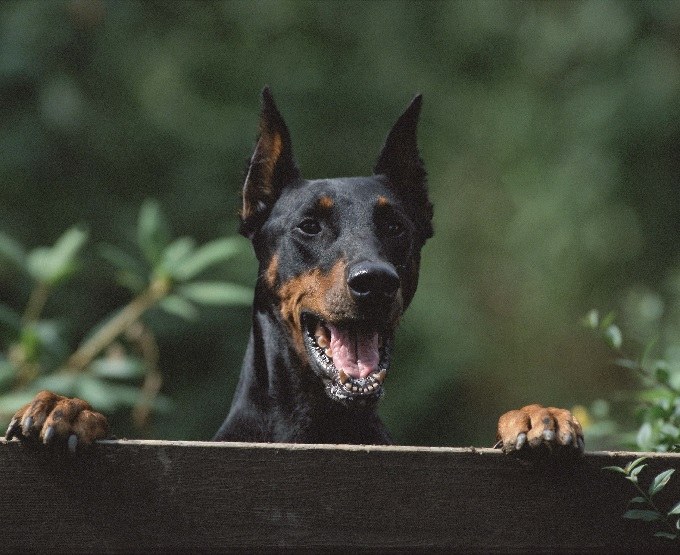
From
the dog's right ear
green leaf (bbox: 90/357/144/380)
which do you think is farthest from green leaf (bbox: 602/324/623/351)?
green leaf (bbox: 90/357/144/380)

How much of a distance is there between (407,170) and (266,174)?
440 mm

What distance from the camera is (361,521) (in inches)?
97.6

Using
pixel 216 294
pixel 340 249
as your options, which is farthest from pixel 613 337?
pixel 216 294

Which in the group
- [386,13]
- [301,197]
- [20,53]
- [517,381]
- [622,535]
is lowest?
[622,535]

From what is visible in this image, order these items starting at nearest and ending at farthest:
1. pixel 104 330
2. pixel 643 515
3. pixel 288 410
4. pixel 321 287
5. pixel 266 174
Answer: pixel 643 515
pixel 321 287
pixel 288 410
pixel 266 174
pixel 104 330

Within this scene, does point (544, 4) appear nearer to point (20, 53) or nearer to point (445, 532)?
point (20, 53)

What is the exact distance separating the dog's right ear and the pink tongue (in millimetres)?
581

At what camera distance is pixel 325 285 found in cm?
331

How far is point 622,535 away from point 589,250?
642 cm

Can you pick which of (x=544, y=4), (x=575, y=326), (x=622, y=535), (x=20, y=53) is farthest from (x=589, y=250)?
(x=622, y=535)

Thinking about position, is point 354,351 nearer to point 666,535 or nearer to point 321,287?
point 321,287

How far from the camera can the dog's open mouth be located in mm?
3176

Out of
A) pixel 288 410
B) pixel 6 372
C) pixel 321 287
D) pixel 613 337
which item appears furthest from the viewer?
pixel 6 372

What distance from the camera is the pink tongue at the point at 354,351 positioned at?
10.6 feet
